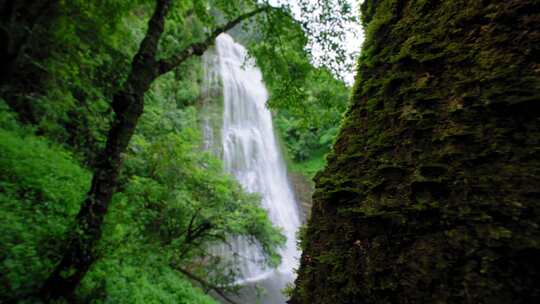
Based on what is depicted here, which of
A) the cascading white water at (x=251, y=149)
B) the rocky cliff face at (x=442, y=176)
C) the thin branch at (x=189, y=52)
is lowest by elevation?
the rocky cliff face at (x=442, y=176)

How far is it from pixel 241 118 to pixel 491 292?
1574 cm

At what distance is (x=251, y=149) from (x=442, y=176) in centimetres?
1448

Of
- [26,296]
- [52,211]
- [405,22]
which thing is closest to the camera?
[405,22]

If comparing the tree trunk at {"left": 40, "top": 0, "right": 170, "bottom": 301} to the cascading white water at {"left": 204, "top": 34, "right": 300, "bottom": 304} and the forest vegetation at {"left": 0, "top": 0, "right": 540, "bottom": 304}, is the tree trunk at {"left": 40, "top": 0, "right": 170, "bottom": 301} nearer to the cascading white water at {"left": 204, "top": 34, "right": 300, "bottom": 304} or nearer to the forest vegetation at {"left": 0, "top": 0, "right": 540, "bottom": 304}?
the forest vegetation at {"left": 0, "top": 0, "right": 540, "bottom": 304}

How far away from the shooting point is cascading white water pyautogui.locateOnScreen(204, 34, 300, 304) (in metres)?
12.1

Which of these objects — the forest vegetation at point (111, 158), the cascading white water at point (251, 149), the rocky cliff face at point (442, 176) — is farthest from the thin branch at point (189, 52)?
the cascading white water at point (251, 149)

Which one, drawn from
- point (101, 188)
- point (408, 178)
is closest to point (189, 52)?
point (101, 188)

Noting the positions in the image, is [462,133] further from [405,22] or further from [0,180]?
[0,180]

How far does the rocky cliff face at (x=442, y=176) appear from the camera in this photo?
0.53 m

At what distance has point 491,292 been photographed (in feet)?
1.61

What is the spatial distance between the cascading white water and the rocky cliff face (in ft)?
33.2

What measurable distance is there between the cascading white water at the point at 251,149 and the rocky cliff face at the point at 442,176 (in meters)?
10.1

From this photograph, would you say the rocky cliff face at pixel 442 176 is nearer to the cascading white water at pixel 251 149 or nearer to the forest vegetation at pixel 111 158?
the forest vegetation at pixel 111 158

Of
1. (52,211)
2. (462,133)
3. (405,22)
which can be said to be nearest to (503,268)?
(462,133)
